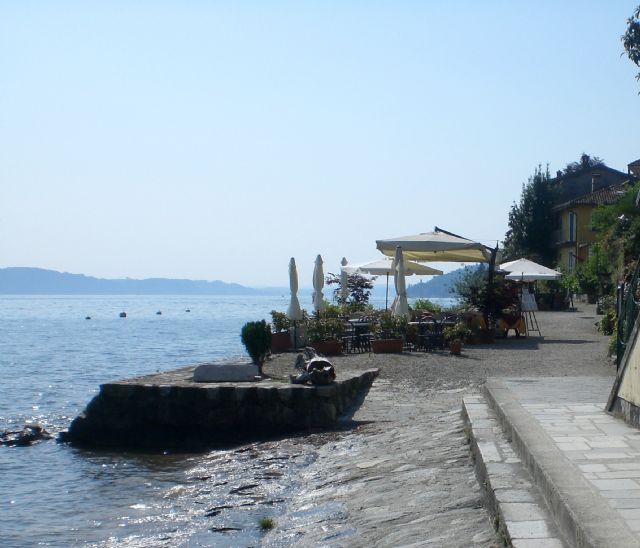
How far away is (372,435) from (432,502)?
3.87 meters

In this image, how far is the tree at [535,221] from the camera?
5431cm

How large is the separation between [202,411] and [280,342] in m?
6.05

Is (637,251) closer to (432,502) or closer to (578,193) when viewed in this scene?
(432,502)

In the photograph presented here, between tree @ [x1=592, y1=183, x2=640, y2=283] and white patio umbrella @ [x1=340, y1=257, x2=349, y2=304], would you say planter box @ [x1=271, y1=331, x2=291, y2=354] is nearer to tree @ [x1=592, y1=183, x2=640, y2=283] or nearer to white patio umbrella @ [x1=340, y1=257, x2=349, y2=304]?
white patio umbrella @ [x1=340, y1=257, x2=349, y2=304]

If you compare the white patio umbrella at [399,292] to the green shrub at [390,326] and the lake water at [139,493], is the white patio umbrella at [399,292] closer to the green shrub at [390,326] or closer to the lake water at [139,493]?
the green shrub at [390,326]

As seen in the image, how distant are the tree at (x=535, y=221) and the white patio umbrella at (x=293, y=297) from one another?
34.4 meters

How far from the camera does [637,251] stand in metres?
19.0

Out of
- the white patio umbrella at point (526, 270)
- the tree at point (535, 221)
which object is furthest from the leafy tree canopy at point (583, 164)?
the white patio umbrella at point (526, 270)

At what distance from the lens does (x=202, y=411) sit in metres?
12.9

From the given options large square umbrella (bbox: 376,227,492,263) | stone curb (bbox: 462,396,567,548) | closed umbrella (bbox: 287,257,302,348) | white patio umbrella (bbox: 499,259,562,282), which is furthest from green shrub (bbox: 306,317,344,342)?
stone curb (bbox: 462,396,567,548)

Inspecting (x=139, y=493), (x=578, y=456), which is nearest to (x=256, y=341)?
(x=139, y=493)

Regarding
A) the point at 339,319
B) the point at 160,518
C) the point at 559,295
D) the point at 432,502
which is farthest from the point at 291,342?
the point at 559,295

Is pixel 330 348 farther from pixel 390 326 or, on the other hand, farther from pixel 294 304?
pixel 294 304

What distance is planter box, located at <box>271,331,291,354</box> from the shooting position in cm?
1872
